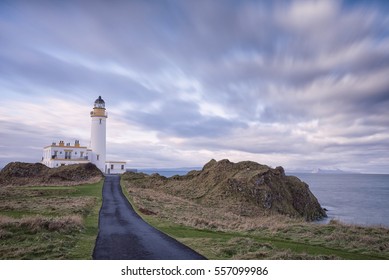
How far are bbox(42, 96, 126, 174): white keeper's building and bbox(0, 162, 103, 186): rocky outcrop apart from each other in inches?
202

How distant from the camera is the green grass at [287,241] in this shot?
12859 millimetres

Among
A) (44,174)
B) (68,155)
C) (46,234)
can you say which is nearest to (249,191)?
(46,234)

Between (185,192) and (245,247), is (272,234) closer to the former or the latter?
(245,247)

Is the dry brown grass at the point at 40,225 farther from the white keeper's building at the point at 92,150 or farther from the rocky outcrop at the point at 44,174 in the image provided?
the white keeper's building at the point at 92,150

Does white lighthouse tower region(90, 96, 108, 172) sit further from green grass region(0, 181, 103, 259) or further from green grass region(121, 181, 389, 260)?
green grass region(121, 181, 389, 260)

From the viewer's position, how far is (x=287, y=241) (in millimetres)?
16203

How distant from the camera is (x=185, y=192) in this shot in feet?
150

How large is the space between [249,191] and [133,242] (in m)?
27.9

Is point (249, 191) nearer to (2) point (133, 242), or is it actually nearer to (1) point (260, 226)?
(1) point (260, 226)

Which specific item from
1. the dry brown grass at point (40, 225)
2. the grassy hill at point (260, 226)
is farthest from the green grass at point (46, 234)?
the grassy hill at point (260, 226)

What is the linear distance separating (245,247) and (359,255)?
4.46m

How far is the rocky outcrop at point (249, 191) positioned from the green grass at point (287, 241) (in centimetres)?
1537

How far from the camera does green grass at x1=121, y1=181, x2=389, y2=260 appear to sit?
42.2ft
